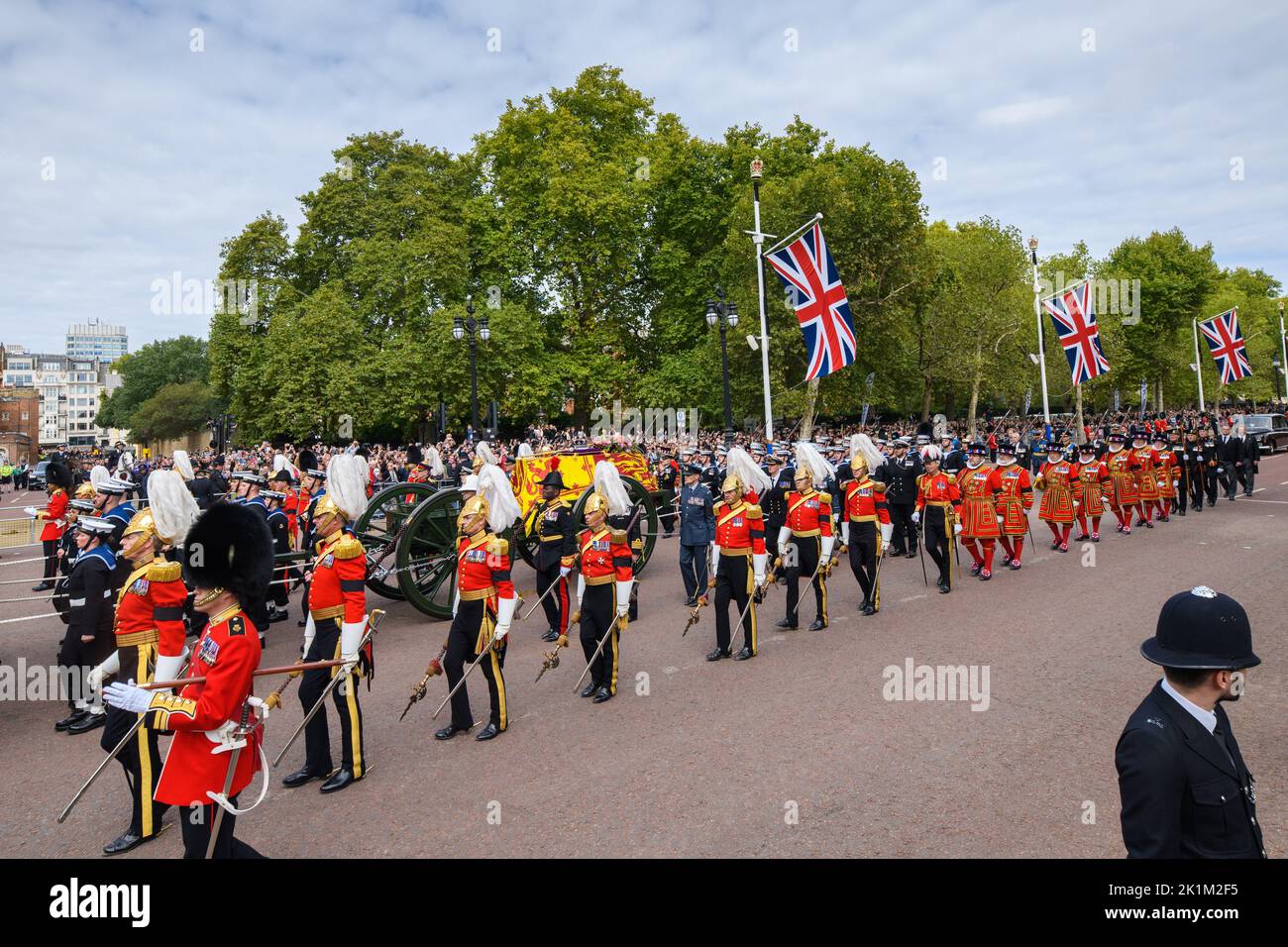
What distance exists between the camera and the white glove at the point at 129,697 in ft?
10.9

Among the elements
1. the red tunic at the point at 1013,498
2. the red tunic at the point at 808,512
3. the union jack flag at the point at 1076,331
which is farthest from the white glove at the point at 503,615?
the union jack flag at the point at 1076,331

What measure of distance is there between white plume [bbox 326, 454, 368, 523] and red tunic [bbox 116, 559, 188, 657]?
1.23 m

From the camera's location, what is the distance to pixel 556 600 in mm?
9047

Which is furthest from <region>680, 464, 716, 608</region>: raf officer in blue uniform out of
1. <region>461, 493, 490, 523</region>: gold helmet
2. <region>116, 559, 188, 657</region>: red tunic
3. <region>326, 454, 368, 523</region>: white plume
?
<region>116, 559, 188, 657</region>: red tunic

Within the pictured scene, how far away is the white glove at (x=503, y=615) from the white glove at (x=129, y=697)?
292 centimetres

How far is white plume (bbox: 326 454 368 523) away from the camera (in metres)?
6.10

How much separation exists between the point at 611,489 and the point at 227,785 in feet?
16.6

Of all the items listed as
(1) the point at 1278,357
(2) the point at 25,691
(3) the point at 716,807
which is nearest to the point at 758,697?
(3) the point at 716,807

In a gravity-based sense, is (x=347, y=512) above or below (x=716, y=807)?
above

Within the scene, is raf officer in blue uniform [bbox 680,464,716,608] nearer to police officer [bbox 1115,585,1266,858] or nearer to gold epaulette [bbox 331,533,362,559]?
gold epaulette [bbox 331,533,362,559]

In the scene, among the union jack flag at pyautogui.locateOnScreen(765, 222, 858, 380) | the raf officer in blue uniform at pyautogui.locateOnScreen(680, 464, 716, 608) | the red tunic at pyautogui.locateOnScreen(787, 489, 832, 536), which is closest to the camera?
the red tunic at pyautogui.locateOnScreen(787, 489, 832, 536)
